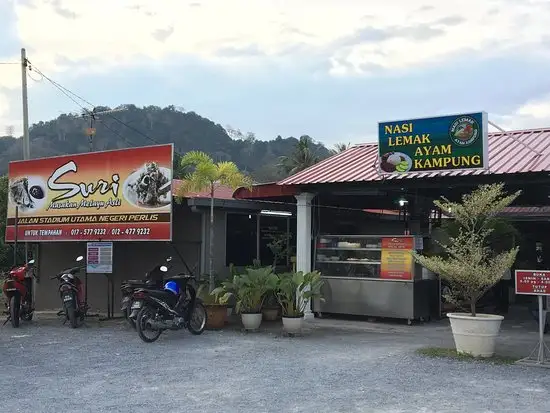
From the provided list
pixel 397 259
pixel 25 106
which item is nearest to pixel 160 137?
pixel 25 106

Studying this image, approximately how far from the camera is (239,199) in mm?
13172

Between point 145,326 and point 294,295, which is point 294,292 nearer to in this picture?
point 294,295

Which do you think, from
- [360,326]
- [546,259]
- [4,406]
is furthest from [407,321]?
[546,259]

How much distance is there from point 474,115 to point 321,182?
9.66 feet

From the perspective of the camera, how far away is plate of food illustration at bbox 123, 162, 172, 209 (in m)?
11.4

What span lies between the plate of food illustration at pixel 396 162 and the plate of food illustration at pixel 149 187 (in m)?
3.84

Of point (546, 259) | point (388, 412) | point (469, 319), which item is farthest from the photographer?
point (546, 259)

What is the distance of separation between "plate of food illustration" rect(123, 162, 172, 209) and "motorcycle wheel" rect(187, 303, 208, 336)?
2075 mm

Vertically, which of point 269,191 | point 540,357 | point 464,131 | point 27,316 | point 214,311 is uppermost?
point 464,131

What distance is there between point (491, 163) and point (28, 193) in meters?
9.59

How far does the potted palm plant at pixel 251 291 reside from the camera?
1066cm

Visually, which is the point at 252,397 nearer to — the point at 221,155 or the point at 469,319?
the point at 469,319

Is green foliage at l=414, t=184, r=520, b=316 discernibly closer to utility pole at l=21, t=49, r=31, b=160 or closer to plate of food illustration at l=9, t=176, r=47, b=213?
plate of food illustration at l=9, t=176, r=47, b=213

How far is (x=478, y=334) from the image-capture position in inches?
321
